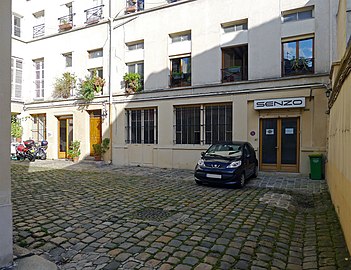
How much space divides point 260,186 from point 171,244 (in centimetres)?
565

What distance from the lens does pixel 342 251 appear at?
3824 millimetres

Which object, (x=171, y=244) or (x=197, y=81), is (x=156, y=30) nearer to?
(x=197, y=81)

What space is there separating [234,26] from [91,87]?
8379 mm

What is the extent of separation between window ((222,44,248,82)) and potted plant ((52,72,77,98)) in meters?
9.37

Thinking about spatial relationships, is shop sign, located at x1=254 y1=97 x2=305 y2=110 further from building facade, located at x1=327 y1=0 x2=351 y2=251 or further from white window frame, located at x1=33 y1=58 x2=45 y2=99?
white window frame, located at x1=33 y1=58 x2=45 y2=99

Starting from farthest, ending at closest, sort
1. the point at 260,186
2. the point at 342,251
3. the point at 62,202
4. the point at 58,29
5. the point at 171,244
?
the point at 58,29, the point at 260,186, the point at 62,202, the point at 171,244, the point at 342,251

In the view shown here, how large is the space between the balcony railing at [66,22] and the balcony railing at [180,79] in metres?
8.26

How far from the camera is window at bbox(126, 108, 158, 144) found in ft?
47.0

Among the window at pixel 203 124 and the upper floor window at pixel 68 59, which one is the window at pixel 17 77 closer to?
the upper floor window at pixel 68 59

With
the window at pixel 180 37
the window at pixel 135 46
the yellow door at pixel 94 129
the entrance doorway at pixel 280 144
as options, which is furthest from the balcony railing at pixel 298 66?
the yellow door at pixel 94 129

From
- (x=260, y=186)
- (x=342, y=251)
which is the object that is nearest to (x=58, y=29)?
(x=260, y=186)

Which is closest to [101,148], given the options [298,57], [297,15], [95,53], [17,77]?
[95,53]

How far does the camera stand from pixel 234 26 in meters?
12.6

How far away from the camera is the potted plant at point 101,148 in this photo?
600 inches
